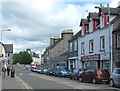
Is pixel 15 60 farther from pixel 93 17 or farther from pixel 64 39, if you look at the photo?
pixel 93 17

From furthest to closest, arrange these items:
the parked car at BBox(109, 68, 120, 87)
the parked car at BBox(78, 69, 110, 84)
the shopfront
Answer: the shopfront
the parked car at BBox(78, 69, 110, 84)
the parked car at BBox(109, 68, 120, 87)

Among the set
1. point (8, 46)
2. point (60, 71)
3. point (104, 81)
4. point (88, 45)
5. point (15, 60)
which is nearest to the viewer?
point (104, 81)

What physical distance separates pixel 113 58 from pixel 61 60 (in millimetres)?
31730

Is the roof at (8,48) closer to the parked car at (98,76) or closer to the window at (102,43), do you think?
the window at (102,43)

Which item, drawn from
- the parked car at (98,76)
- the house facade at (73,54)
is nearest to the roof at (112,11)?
the parked car at (98,76)

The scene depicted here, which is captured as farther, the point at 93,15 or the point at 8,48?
the point at 8,48

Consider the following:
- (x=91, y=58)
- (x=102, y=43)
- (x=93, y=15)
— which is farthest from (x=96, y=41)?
(x=93, y=15)

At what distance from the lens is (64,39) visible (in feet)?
255

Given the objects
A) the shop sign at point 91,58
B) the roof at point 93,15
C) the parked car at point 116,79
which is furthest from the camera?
the roof at point 93,15

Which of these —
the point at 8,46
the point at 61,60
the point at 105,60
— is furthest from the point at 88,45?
the point at 8,46

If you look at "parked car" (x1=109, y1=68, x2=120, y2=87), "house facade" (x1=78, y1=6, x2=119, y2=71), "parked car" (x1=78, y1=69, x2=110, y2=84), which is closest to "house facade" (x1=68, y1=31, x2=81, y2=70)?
"house facade" (x1=78, y1=6, x2=119, y2=71)

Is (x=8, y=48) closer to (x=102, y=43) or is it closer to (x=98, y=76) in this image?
(x=102, y=43)

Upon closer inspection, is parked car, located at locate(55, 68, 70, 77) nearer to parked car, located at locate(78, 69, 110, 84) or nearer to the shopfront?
the shopfront

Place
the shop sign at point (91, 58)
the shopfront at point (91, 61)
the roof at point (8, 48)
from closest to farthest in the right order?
the shop sign at point (91, 58)
the shopfront at point (91, 61)
the roof at point (8, 48)
